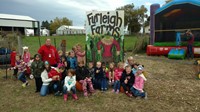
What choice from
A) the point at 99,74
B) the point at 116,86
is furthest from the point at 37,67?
the point at 116,86

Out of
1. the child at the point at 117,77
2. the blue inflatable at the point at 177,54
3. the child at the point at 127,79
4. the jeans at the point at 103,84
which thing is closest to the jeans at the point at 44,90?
the jeans at the point at 103,84

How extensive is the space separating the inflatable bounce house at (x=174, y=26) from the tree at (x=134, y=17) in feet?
146

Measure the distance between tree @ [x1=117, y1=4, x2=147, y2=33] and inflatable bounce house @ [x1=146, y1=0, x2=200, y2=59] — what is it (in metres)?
44.4

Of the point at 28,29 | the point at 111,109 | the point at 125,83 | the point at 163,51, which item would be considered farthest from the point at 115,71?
the point at 28,29

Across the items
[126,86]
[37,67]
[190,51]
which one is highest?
[190,51]

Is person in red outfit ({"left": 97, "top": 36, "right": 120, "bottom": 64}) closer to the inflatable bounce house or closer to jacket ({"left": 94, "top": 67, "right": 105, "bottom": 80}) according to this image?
jacket ({"left": 94, "top": 67, "right": 105, "bottom": 80})

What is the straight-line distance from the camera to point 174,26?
1265 cm

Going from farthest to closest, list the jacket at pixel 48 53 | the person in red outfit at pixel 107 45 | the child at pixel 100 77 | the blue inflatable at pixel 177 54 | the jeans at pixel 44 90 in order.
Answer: the blue inflatable at pixel 177 54, the person in red outfit at pixel 107 45, the jacket at pixel 48 53, the child at pixel 100 77, the jeans at pixel 44 90

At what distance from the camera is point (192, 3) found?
1149 cm

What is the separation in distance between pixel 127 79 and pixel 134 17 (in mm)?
53816

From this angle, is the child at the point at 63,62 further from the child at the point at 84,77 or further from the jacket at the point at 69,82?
the jacket at the point at 69,82

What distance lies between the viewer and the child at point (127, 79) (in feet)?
18.6

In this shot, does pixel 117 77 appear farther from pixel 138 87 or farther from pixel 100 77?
pixel 138 87

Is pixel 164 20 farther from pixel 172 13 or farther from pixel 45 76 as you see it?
pixel 45 76
